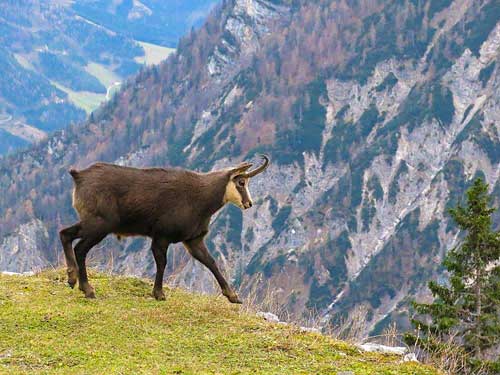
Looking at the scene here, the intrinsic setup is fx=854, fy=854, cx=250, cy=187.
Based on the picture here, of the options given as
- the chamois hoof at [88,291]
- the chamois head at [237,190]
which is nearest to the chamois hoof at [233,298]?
the chamois head at [237,190]

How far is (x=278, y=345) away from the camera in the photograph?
1281 cm

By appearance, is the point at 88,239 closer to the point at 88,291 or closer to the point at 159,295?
the point at 88,291

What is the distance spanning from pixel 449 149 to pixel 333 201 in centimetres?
2921

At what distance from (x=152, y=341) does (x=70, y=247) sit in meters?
3.55

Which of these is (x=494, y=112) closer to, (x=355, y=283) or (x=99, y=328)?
(x=355, y=283)

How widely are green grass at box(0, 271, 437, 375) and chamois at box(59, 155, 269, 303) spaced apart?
0.79 metres

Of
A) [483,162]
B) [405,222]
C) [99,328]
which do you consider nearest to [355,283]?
[405,222]

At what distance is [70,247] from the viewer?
51.1 feet

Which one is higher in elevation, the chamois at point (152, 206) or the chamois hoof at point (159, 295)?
the chamois at point (152, 206)

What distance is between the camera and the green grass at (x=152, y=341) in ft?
38.2

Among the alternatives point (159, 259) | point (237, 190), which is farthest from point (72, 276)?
point (237, 190)

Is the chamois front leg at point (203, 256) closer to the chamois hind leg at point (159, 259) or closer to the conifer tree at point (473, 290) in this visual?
the chamois hind leg at point (159, 259)

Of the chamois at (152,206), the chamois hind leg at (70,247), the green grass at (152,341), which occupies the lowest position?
the green grass at (152,341)

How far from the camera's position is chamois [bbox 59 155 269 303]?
50.3 feet
